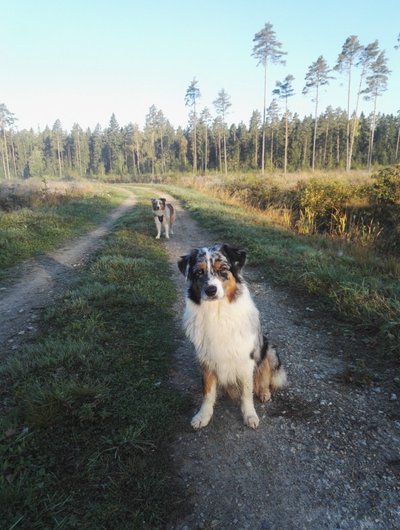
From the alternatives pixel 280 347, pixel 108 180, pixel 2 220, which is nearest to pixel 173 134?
pixel 108 180

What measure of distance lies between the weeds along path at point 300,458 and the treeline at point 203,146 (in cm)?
5683

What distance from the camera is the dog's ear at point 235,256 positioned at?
10.5 feet

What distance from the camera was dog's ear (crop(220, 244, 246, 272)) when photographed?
3.20m

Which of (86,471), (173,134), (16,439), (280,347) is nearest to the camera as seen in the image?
(86,471)

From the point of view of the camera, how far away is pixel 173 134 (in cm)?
8856

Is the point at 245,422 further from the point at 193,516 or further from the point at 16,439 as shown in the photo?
the point at 16,439

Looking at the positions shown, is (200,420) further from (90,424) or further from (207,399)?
(90,424)

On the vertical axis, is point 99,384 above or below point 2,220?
below

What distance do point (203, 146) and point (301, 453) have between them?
79898 mm

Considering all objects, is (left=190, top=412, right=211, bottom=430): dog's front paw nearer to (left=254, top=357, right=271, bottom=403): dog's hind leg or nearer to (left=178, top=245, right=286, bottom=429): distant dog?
(left=178, top=245, right=286, bottom=429): distant dog

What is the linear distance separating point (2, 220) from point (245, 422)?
1151cm

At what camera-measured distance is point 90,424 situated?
2951 mm

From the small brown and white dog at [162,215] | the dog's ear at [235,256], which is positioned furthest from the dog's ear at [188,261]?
the small brown and white dog at [162,215]

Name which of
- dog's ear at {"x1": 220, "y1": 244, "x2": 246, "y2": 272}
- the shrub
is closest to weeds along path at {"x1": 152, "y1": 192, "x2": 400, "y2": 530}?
dog's ear at {"x1": 220, "y1": 244, "x2": 246, "y2": 272}
